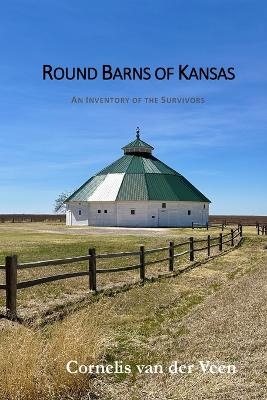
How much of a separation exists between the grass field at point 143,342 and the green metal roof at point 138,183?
57323 mm

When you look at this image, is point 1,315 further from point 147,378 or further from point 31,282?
point 147,378

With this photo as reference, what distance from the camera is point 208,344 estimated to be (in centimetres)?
943

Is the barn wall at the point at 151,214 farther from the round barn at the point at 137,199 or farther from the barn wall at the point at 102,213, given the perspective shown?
the barn wall at the point at 102,213

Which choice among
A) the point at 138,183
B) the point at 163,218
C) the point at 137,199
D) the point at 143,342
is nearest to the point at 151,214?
the point at 163,218

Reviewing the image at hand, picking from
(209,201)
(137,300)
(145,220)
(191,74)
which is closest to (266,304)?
(137,300)

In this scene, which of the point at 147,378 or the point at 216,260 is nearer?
the point at 147,378

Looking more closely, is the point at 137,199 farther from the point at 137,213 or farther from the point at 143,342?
the point at 143,342

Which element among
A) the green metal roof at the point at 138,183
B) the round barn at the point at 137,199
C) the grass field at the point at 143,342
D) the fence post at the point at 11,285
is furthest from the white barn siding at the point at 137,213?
the fence post at the point at 11,285

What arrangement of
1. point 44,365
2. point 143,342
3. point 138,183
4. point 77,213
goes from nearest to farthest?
point 44,365 < point 143,342 < point 138,183 < point 77,213

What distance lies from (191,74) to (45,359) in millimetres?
15987

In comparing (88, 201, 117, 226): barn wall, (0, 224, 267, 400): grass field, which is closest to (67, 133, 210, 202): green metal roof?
(88, 201, 117, 226): barn wall

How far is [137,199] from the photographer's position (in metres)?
72.9

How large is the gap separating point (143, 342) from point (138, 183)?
66.7 metres

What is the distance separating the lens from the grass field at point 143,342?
7.18 metres
